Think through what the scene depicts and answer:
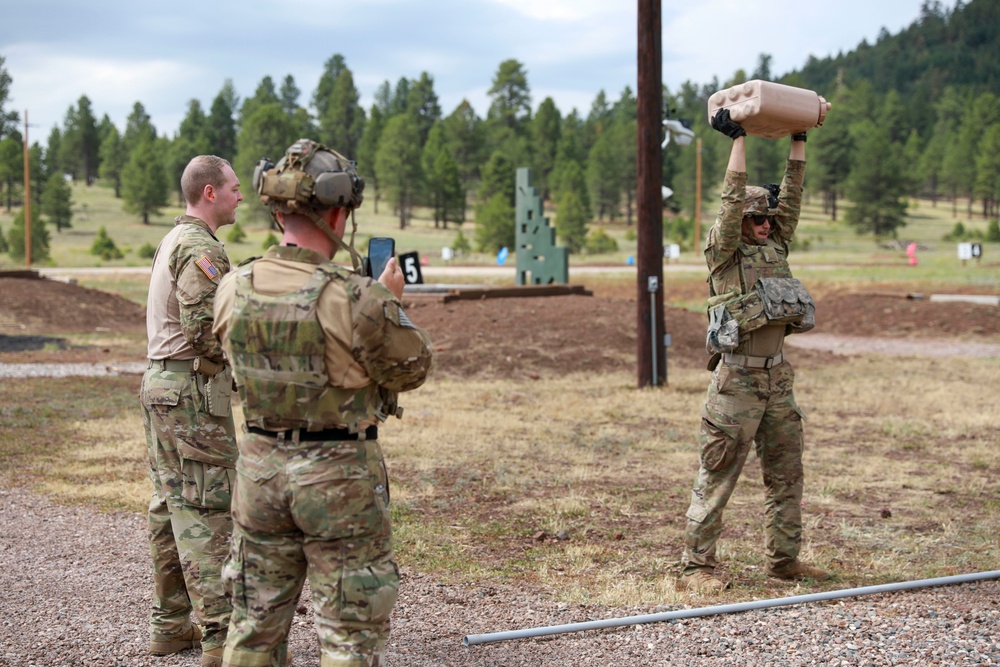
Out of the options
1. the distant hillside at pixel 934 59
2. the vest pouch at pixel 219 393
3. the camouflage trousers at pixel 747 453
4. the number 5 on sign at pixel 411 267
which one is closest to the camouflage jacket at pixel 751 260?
the camouflage trousers at pixel 747 453

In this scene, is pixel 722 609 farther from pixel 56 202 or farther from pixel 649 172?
pixel 56 202

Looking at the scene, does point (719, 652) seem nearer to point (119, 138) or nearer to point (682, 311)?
point (682, 311)

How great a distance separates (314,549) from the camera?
120 inches

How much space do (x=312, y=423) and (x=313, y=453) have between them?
0.09 meters

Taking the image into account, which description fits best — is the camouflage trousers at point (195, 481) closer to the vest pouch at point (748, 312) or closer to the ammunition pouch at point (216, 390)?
the ammunition pouch at point (216, 390)

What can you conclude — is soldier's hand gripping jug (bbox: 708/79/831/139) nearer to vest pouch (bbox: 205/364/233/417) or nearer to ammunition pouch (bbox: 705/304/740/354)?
ammunition pouch (bbox: 705/304/740/354)

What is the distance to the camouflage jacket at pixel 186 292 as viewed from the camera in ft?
13.9

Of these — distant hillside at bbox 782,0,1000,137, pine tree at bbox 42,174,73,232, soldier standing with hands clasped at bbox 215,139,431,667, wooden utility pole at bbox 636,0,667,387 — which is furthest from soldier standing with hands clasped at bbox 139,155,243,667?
distant hillside at bbox 782,0,1000,137

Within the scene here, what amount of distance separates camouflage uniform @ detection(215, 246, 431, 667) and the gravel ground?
1.43 metres

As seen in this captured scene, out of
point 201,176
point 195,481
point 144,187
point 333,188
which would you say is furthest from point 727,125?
point 144,187

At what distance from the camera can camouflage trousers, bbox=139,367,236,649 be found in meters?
4.27

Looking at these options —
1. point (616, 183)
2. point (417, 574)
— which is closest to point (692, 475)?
point (417, 574)

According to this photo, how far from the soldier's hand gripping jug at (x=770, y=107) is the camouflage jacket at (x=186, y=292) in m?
2.59

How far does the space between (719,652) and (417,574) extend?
1.87 m
